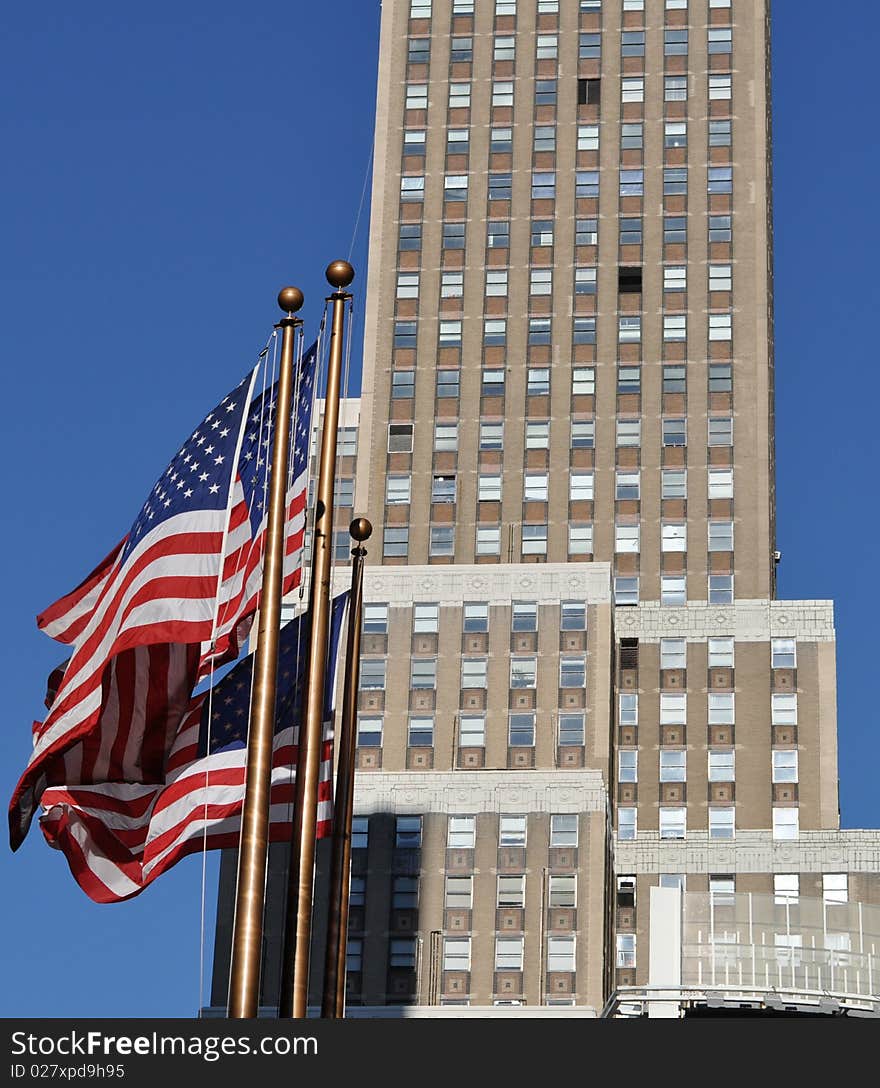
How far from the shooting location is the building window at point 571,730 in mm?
113562

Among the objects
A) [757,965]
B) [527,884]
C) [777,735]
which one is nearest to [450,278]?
[777,735]

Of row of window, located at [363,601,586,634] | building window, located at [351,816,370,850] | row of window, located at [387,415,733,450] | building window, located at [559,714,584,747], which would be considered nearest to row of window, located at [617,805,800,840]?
building window, located at [559,714,584,747]

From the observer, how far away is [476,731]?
114625 millimetres

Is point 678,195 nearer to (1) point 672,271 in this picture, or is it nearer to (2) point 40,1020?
(1) point 672,271

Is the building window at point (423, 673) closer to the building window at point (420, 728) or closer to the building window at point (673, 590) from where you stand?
the building window at point (420, 728)

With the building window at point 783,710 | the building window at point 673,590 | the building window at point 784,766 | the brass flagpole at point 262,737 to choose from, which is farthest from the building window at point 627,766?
the brass flagpole at point 262,737

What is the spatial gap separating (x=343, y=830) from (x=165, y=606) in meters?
6.71

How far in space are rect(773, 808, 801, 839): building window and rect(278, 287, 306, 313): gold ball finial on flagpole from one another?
86.5m

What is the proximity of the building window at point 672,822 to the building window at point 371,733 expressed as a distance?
17.4 metres

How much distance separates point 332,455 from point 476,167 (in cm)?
9922

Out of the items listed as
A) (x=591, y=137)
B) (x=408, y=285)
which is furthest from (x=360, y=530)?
(x=591, y=137)

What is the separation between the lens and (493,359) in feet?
432

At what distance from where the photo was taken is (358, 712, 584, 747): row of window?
373 ft

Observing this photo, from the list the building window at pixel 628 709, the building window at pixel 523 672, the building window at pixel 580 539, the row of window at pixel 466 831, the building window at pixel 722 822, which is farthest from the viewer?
the building window at pixel 580 539
